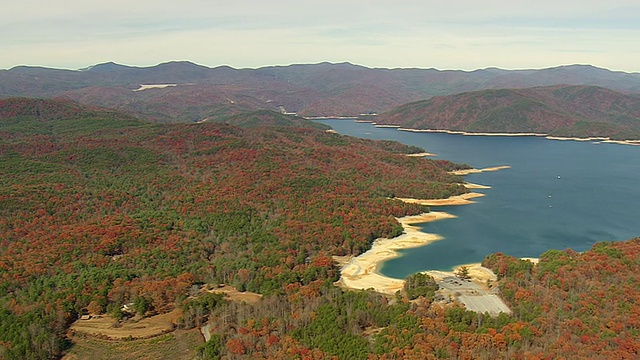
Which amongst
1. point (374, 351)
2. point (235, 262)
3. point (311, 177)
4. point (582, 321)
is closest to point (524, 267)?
point (582, 321)

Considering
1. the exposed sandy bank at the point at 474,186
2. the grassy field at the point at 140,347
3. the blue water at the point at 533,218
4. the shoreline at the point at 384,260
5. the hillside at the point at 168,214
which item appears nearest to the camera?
the grassy field at the point at 140,347

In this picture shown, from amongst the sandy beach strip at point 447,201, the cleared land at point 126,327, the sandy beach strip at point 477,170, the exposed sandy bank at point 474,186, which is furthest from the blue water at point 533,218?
the cleared land at point 126,327

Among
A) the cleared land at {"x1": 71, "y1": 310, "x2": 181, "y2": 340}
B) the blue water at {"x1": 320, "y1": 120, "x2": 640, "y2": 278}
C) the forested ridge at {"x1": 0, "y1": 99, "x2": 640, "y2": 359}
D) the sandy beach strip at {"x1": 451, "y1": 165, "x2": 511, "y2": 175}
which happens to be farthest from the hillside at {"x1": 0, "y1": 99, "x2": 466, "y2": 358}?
the sandy beach strip at {"x1": 451, "y1": 165, "x2": 511, "y2": 175}

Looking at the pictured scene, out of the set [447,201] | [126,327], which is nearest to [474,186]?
[447,201]

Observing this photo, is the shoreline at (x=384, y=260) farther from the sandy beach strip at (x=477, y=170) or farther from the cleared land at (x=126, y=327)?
the sandy beach strip at (x=477, y=170)

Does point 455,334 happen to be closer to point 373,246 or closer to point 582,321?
point 582,321
